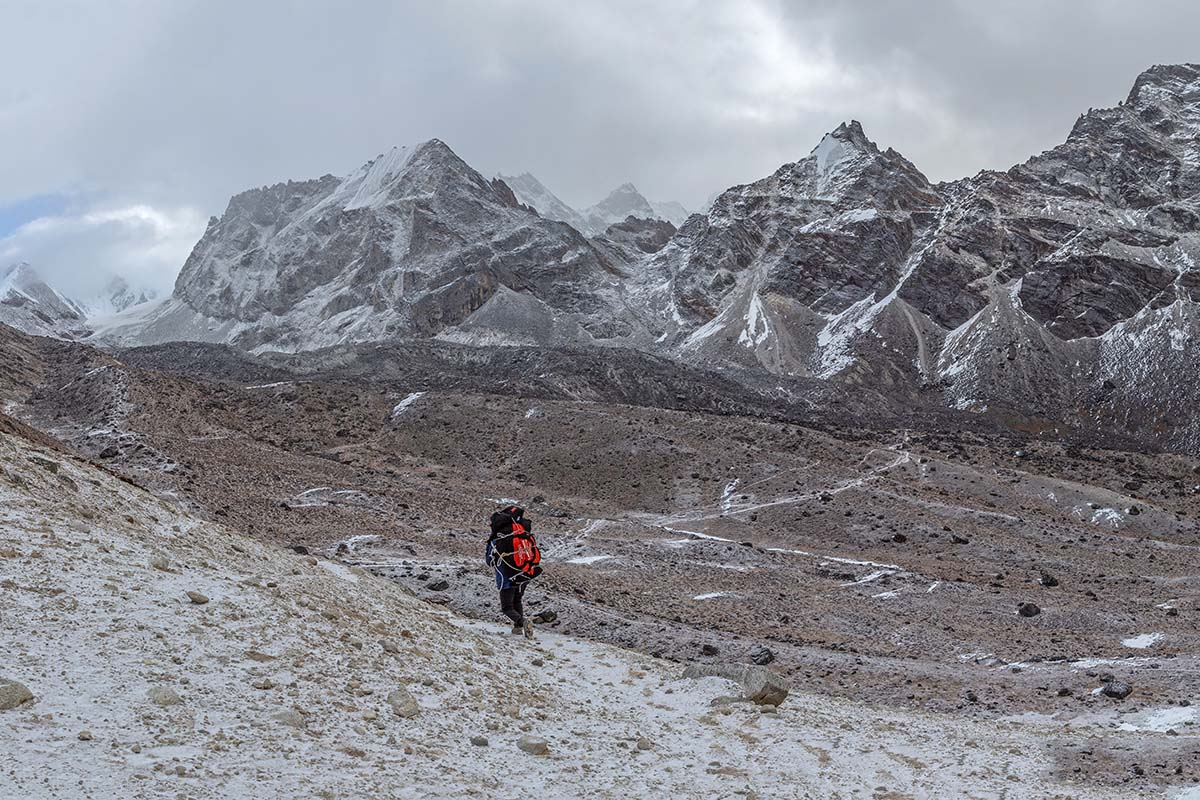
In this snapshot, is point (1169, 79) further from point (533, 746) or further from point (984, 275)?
point (533, 746)

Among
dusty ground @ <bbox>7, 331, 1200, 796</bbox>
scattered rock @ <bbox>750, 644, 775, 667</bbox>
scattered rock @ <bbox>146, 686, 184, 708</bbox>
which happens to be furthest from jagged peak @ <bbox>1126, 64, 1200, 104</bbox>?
scattered rock @ <bbox>146, 686, 184, 708</bbox>

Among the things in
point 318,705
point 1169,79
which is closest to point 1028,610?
point 318,705

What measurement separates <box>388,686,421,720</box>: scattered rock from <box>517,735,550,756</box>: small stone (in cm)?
102

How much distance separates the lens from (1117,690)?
13.5 meters

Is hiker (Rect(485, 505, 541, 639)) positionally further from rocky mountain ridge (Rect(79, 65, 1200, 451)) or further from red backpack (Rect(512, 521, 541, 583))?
rocky mountain ridge (Rect(79, 65, 1200, 451))

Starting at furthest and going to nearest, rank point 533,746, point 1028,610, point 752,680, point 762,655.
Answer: point 1028,610 < point 762,655 < point 752,680 < point 533,746

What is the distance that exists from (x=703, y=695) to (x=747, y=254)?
13116 centimetres

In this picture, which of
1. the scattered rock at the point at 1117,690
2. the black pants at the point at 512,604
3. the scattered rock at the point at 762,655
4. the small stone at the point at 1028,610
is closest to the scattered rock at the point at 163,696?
the black pants at the point at 512,604

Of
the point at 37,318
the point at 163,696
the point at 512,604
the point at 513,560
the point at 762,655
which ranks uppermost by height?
the point at 37,318

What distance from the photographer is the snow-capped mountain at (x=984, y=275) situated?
99.1 m

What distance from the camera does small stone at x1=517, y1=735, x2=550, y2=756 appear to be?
8.51 meters

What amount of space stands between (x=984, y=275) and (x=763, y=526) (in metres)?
93.0

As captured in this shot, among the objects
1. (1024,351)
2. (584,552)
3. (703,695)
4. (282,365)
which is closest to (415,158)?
(282,365)

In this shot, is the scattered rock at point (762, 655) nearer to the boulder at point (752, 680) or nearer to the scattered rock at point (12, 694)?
the boulder at point (752, 680)
